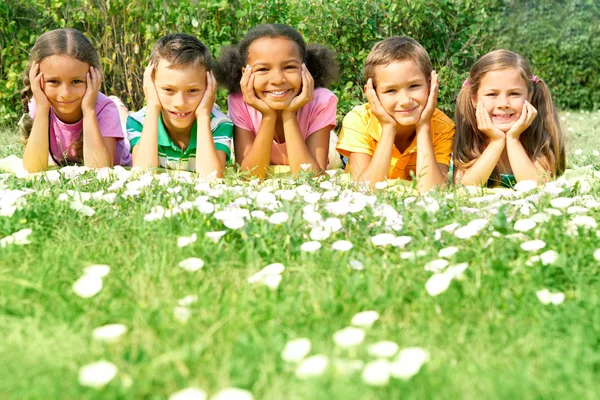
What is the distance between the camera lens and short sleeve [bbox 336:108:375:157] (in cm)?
427

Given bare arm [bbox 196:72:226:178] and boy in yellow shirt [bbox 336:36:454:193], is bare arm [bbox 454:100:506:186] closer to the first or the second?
boy in yellow shirt [bbox 336:36:454:193]

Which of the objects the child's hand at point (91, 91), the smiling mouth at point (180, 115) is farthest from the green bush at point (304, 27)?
the smiling mouth at point (180, 115)

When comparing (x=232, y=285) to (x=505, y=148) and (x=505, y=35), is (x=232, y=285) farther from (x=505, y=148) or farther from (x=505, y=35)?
(x=505, y=35)

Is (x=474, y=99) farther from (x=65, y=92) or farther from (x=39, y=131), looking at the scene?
(x=39, y=131)

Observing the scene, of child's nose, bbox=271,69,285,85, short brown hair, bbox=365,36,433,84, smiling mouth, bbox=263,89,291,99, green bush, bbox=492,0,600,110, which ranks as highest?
short brown hair, bbox=365,36,433,84

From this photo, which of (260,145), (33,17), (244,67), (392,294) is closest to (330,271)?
(392,294)

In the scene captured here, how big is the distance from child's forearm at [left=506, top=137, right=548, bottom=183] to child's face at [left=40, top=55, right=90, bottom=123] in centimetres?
261

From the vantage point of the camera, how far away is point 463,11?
6438 millimetres

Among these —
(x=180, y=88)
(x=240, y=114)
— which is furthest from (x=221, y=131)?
(x=180, y=88)

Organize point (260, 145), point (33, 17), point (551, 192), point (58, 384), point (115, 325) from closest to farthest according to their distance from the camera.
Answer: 1. point (58, 384)
2. point (115, 325)
3. point (551, 192)
4. point (260, 145)
5. point (33, 17)

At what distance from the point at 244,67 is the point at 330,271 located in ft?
8.18

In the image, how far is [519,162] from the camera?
161 inches

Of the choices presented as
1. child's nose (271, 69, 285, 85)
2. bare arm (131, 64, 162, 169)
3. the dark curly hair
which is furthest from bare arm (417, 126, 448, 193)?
bare arm (131, 64, 162, 169)

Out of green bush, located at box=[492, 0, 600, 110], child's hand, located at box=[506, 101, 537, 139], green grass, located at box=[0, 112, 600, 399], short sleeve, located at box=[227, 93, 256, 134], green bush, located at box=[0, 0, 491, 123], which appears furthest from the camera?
green bush, located at box=[492, 0, 600, 110]
